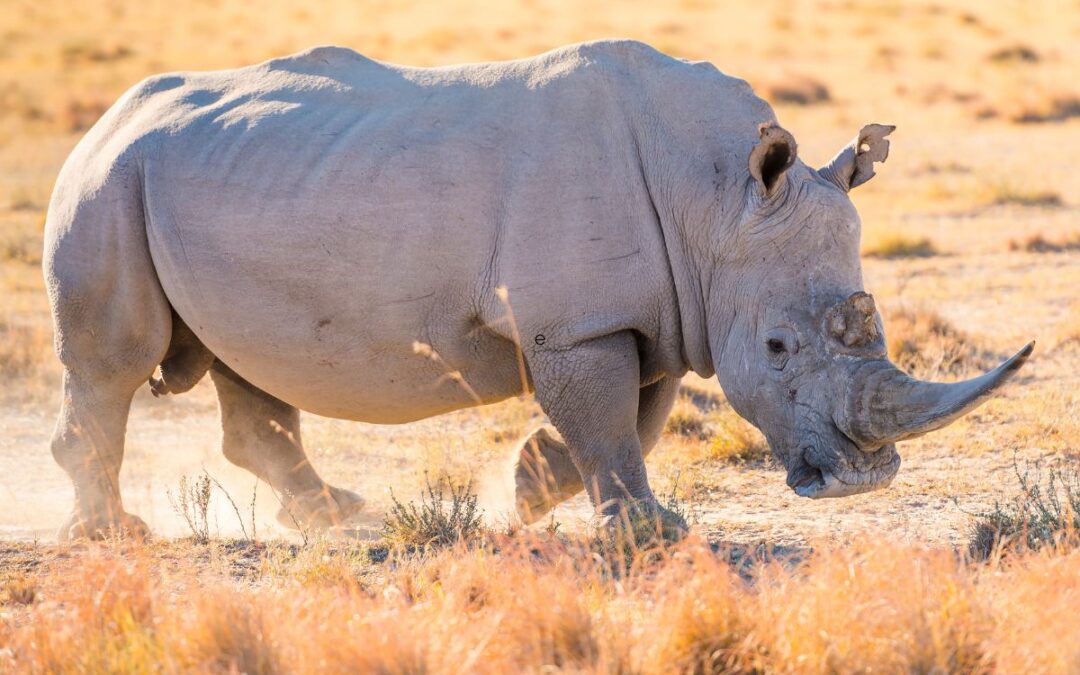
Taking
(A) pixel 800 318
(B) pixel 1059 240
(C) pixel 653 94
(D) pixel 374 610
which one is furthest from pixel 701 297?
(B) pixel 1059 240

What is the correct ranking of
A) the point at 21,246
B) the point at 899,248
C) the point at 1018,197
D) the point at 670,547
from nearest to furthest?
1. the point at 670,547
2. the point at 899,248
3. the point at 21,246
4. the point at 1018,197

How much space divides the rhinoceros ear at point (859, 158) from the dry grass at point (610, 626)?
187 cm

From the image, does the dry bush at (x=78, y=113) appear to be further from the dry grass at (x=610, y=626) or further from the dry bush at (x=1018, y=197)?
the dry grass at (x=610, y=626)

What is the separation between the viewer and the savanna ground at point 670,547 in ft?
14.4

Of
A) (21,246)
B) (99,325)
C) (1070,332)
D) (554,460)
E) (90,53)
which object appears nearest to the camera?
(554,460)

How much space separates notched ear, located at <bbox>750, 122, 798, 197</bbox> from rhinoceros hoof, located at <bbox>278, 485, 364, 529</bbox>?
2934mm

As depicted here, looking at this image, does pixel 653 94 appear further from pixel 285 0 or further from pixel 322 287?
pixel 285 0

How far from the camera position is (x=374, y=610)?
482 centimetres

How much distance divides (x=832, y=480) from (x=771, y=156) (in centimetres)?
126

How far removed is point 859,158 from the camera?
6.32m

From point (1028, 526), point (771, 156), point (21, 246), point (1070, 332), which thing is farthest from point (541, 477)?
point (21, 246)

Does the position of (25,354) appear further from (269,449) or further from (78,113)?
(78,113)

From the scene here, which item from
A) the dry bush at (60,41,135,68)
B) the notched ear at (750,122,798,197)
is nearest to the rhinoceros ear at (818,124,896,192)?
the notched ear at (750,122,798,197)

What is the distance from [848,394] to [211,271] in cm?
278
